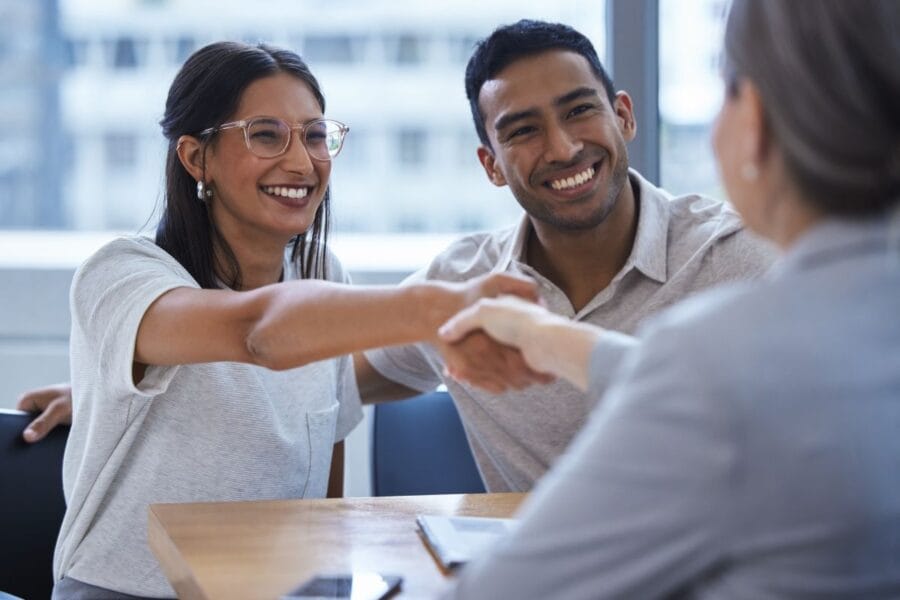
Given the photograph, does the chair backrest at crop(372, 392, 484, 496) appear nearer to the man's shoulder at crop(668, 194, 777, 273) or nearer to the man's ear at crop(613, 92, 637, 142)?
the man's shoulder at crop(668, 194, 777, 273)

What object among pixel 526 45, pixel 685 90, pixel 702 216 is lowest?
pixel 702 216


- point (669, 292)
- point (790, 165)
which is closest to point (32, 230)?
point (669, 292)

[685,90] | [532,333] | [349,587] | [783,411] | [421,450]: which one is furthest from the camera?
[685,90]

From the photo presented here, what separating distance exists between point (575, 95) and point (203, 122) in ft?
2.48

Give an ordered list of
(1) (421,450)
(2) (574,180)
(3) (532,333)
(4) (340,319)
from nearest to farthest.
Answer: (3) (532,333) → (4) (340,319) → (2) (574,180) → (1) (421,450)

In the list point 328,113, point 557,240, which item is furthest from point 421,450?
point 328,113

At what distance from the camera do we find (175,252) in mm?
2123

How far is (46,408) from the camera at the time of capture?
2.22 metres

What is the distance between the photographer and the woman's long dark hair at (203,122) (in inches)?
84.4

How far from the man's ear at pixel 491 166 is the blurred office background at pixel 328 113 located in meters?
0.91

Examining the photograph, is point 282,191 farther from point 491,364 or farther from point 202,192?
point 491,364

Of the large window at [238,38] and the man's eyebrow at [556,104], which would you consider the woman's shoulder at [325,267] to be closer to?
the man's eyebrow at [556,104]

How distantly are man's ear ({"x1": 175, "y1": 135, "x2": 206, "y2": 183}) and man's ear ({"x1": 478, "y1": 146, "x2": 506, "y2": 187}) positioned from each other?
2.18ft

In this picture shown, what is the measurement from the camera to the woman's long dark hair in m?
2.14
